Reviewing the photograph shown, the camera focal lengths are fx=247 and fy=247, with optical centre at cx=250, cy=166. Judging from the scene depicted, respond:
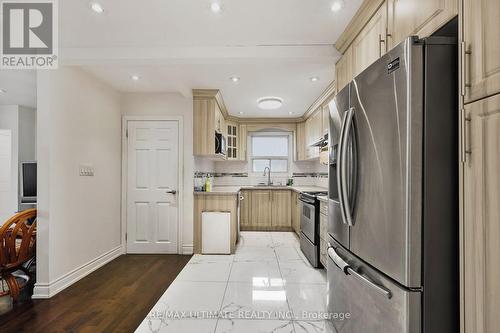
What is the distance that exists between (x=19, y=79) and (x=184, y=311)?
12.4 feet

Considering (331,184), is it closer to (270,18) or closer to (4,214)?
(270,18)

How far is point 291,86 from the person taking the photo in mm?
3545

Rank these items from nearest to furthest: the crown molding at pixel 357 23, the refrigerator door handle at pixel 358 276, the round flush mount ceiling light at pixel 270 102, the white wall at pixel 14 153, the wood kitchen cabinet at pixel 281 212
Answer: the refrigerator door handle at pixel 358 276 < the crown molding at pixel 357 23 < the round flush mount ceiling light at pixel 270 102 < the white wall at pixel 14 153 < the wood kitchen cabinet at pixel 281 212

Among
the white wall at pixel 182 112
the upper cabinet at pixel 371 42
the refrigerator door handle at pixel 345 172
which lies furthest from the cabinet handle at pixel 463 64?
the white wall at pixel 182 112

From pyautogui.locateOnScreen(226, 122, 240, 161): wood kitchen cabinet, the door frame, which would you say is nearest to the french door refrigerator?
the door frame

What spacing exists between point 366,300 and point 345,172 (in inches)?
29.1

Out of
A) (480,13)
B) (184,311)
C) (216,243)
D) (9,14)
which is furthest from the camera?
(216,243)

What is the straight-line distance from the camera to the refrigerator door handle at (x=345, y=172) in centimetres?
153

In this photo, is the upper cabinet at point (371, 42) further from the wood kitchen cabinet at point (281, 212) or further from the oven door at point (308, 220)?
the wood kitchen cabinet at point (281, 212)

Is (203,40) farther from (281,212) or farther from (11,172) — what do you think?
(11,172)

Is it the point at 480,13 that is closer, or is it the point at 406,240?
the point at 480,13

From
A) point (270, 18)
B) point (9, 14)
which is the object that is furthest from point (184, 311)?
point (9, 14)

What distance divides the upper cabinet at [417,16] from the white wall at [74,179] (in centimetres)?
313

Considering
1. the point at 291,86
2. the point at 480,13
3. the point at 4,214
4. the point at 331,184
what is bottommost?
the point at 4,214
